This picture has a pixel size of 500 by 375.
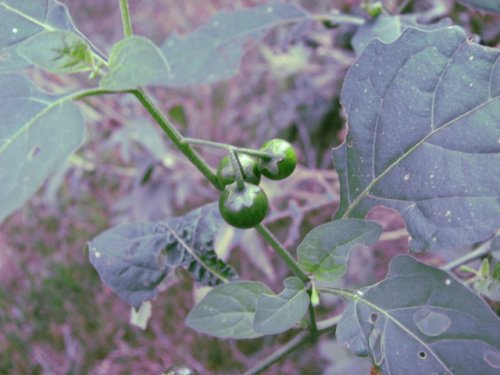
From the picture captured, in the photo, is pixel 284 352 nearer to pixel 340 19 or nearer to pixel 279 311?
pixel 279 311

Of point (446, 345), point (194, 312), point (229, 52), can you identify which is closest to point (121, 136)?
point (229, 52)

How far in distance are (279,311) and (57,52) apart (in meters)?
0.51

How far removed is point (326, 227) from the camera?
0.91 metres

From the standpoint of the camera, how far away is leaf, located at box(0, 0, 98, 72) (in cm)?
97

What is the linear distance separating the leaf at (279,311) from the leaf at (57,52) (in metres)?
0.45

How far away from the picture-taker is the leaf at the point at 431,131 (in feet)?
2.84

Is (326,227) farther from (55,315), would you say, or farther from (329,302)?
(55,315)

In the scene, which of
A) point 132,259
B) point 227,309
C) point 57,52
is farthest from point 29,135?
point 227,309

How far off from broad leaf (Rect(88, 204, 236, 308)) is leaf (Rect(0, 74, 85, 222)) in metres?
0.24

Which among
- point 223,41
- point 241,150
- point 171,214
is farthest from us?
point 171,214

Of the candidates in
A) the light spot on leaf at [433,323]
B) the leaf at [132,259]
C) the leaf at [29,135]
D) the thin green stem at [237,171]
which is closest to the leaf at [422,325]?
the light spot on leaf at [433,323]

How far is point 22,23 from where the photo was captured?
3.26 feet

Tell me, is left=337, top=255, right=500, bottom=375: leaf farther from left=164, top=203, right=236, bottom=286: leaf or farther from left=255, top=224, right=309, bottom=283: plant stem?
left=164, top=203, right=236, bottom=286: leaf

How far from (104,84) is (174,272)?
481mm
